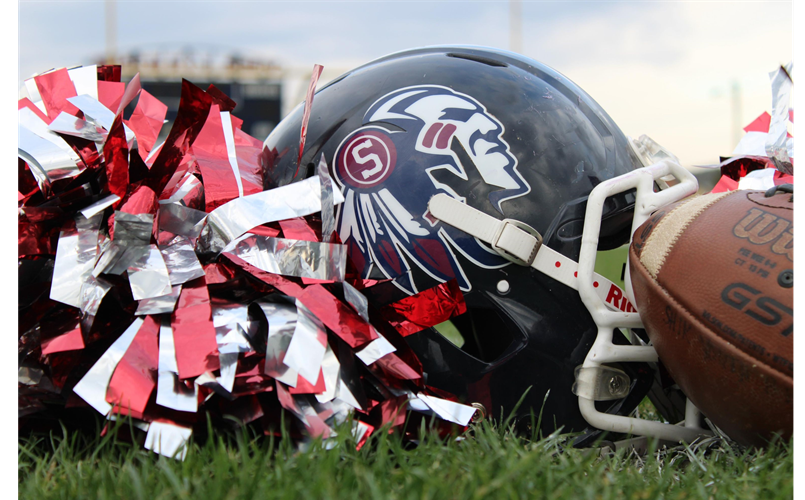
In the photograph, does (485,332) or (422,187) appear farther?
(485,332)

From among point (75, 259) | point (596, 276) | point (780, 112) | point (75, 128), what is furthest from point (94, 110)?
point (780, 112)

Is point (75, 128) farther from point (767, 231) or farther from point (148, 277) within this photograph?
point (767, 231)

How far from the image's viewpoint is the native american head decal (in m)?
1.51

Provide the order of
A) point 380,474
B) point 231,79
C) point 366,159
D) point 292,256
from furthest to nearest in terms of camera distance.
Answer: point 231,79 < point 366,159 < point 292,256 < point 380,474

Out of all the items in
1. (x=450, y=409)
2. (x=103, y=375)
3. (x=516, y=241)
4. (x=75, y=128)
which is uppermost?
(x=75, y=128)

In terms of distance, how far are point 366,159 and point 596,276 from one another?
0.59 metres

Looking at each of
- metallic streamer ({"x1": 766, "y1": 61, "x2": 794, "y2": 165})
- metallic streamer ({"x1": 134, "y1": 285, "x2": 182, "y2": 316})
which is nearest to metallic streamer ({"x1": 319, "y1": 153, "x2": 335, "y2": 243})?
metallic streamer ({"x1": 134, "y1": 285, "x2": 182, "y2": 316})

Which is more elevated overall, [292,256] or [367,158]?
[367,158]

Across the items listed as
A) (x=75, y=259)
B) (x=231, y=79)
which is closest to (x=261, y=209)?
(x=75, y=259)

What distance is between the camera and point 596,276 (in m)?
1.52

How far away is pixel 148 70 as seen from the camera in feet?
72.4

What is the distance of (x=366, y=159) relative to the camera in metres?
1.55

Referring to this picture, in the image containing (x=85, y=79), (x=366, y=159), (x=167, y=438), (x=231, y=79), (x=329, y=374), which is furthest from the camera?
(x=231, y=79)

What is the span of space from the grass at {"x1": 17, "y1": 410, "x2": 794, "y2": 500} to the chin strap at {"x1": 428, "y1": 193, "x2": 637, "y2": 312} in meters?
0.39
